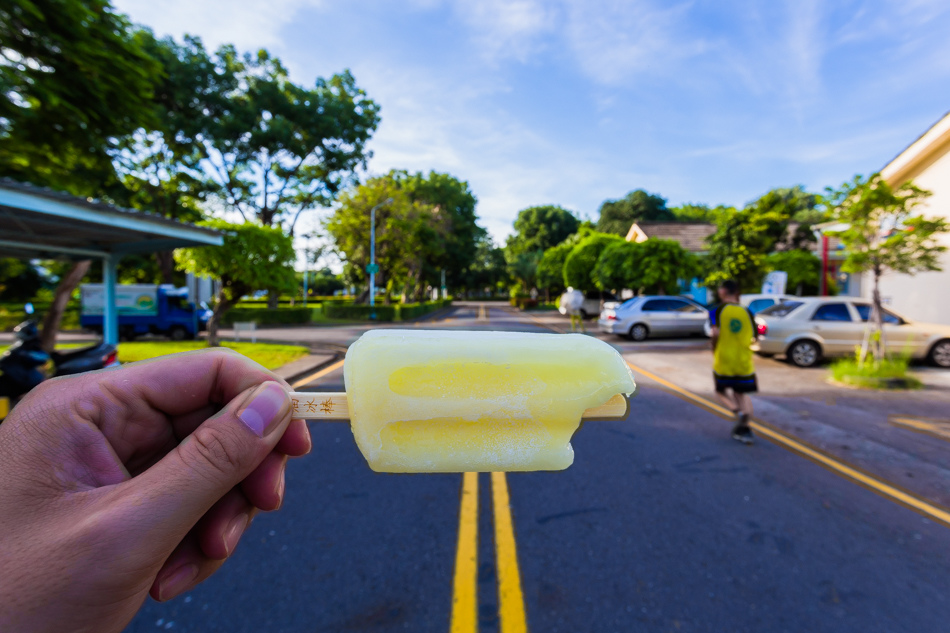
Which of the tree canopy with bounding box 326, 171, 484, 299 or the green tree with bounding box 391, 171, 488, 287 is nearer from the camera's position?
the tree canopy with bounding box 326, 171, 484, 299

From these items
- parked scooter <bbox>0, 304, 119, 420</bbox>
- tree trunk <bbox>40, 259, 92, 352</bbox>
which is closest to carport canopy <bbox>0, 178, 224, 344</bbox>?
tree trunk <bbox>40, 259, 92, 352</bbox>

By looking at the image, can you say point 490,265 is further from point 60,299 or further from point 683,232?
point 60,299

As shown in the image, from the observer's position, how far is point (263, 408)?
4.04 feet

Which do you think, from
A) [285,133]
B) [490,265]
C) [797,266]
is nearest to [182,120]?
[285,133]

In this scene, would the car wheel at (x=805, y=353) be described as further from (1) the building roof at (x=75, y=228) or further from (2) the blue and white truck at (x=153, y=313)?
(2) the blue and white truck at (x=153, y=313)

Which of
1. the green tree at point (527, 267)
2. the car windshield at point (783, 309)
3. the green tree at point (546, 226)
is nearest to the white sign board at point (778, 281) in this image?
the car windshield at point (783, 309)

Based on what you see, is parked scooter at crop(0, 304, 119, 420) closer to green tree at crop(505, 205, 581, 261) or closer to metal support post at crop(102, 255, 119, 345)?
metal support post at crop(102, 255, 119, 345)

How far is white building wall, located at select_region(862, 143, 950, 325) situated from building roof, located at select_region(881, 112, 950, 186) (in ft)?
0.65

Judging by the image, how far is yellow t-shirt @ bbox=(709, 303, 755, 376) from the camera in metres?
5.17

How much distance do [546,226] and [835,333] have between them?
5281 cm

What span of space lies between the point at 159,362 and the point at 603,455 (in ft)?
13.8

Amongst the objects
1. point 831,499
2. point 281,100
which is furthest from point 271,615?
point 281,100

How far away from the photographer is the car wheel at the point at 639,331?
1574cm

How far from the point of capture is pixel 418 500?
11.5 ft
